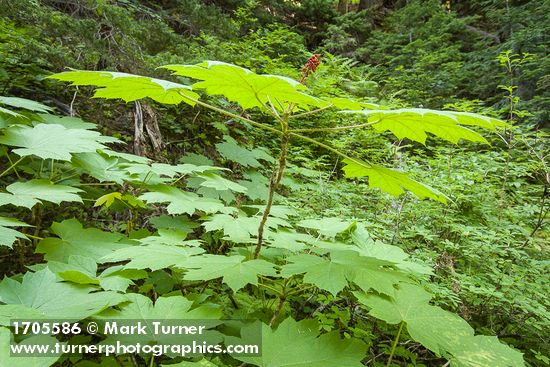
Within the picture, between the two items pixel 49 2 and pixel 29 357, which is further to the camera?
pixel 49 2

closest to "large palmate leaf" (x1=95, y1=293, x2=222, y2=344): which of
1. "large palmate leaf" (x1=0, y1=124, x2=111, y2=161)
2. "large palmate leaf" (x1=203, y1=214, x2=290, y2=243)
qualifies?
"large palmate leaf" (x1=203, y1=214, x2=290, y2=243)

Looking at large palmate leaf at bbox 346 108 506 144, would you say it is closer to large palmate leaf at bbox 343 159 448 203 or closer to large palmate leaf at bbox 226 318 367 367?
large palmate leaf at bbox 343 159 448 203

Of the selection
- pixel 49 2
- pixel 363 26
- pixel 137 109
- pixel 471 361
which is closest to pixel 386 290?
pixel 471 361

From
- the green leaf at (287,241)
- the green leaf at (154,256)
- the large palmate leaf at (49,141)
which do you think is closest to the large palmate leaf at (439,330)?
the green leaf at (287,241)

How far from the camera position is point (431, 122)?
3.18 ft

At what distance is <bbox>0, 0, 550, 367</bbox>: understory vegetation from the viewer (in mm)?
1006

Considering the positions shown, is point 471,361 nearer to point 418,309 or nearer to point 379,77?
point 418,309

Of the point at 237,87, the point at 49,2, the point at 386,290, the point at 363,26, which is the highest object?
the point at 363,26

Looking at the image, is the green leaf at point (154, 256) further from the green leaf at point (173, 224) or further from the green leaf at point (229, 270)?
the green leaf at point (173, 224)

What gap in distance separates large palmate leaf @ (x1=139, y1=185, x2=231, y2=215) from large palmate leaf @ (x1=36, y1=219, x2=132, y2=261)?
0.25 metres

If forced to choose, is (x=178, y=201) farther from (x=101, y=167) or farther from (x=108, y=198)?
(x=101, y=167)

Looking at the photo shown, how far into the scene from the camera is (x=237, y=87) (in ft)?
3.36

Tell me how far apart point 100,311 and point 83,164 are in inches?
38.0

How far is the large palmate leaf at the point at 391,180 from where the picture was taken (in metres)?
1.15
